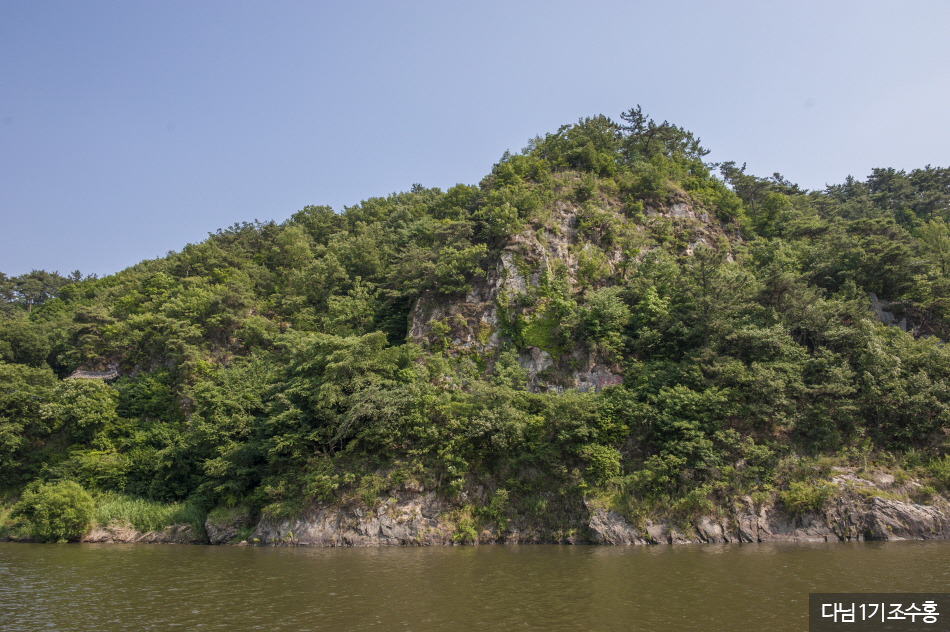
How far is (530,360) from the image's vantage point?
3712 centimetres

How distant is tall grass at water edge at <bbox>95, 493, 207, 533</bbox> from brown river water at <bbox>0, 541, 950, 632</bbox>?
24.7 feet

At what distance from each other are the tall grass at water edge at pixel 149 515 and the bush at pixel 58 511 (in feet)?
3.40

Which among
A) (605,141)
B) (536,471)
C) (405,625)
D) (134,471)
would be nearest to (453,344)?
(536,471)

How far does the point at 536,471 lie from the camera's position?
1174 inches

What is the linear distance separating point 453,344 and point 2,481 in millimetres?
33046

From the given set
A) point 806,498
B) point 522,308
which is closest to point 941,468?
point 806,498

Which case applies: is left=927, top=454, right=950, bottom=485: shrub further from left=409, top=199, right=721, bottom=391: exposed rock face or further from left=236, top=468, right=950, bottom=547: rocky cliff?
left=409, top=199, right=721, bottom=391: exposed rock face

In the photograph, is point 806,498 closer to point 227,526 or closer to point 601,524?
point 601,524

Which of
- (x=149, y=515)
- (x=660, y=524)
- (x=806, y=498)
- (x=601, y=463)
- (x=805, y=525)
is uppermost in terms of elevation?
(x=601, y=463)

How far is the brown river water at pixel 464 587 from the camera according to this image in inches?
489

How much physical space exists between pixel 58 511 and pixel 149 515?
4.60m

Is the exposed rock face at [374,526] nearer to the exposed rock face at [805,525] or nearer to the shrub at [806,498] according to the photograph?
the exposed rock face at [805,525]

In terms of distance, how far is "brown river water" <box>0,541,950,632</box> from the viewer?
489 inches

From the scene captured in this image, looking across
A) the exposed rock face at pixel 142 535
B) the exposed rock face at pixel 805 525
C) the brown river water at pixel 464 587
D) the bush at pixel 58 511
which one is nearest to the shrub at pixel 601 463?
the exposed rock face at pixel 805 525
